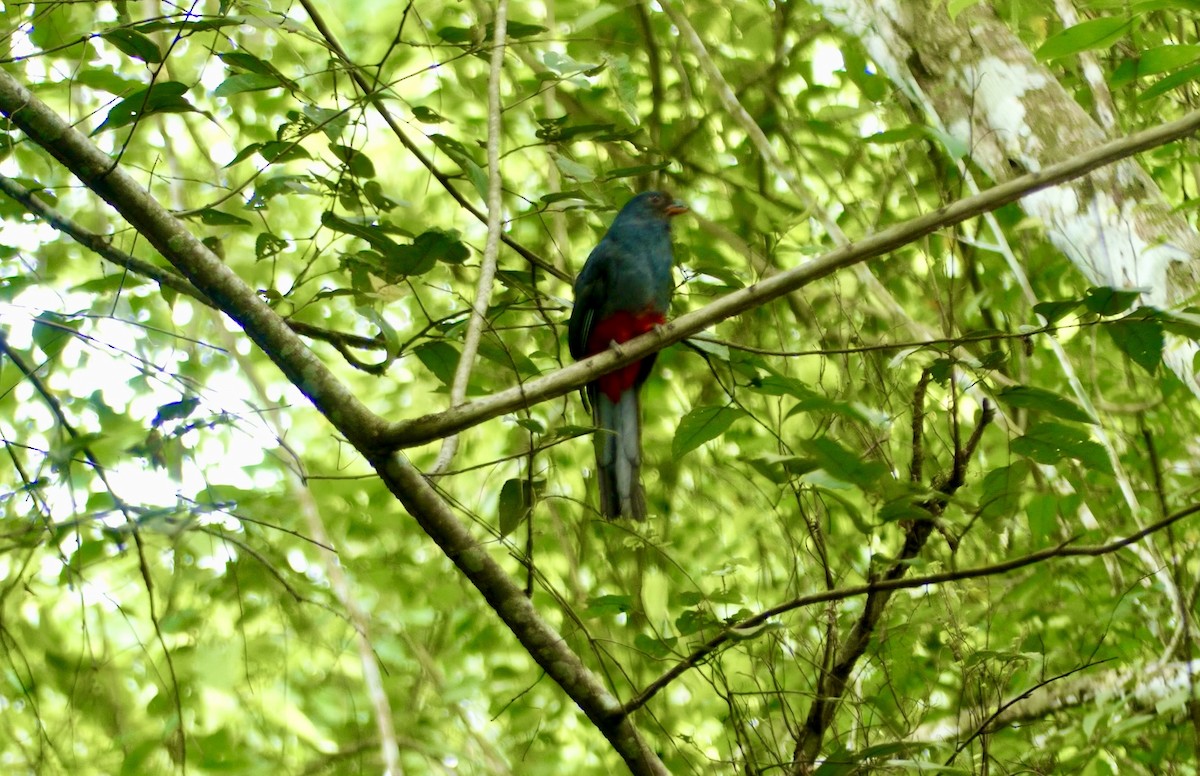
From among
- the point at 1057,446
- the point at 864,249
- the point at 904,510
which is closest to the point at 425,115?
the point at 864,249

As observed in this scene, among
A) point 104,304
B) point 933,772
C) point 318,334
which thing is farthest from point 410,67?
point 933,772

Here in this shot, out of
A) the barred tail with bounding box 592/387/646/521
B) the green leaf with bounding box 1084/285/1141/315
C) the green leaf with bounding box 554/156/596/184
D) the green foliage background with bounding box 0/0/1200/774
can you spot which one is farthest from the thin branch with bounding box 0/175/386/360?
the green leaf with bounding box 1084/285/1141/315

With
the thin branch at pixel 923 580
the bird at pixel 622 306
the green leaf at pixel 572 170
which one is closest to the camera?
the thin branch at pixel 923 580

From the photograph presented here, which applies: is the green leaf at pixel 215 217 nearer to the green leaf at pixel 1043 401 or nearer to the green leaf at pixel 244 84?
the green leaf at pixel 244 84

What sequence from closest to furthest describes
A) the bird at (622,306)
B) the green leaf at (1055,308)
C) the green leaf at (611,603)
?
the green leaf at (1055,308), the green leaf at (611,603), the bird at (622,306)

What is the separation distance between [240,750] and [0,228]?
1774 millimetres

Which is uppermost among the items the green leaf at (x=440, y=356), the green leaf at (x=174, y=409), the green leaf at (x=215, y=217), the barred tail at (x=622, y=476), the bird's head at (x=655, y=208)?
the bird's head at (x=655, y=208)

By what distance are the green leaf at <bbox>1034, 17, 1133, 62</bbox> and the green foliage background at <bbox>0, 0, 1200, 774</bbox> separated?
0.06 feet

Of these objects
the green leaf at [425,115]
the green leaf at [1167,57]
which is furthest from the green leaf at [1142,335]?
the green leaf at [425,115]

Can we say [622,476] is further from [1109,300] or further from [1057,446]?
[1109,300]

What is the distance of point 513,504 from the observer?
2373 mm

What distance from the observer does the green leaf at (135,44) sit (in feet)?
7.29

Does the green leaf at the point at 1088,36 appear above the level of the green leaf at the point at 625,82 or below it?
below

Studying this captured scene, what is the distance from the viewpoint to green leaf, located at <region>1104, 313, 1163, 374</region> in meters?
2.02
